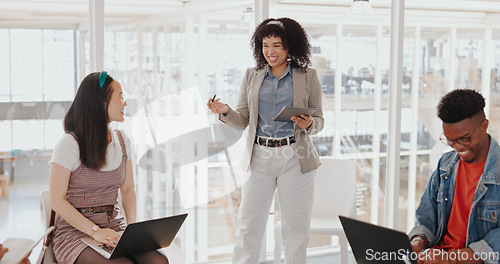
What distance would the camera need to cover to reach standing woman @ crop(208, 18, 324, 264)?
2.87 m

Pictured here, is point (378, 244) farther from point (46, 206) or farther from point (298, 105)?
point (46, 206)

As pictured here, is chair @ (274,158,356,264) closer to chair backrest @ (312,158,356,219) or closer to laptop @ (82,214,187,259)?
chair backrest @ (312,158,356,219)

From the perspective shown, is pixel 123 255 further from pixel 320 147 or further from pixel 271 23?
pixel 320 147

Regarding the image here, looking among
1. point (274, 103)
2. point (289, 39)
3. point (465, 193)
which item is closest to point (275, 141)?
point (274, 103)

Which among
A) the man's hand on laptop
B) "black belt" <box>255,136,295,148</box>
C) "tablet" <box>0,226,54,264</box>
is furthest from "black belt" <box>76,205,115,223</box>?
"black belt" <box>255,136,295,148</box>

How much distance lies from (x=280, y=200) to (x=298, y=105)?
54 centimetres

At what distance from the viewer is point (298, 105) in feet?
9.46

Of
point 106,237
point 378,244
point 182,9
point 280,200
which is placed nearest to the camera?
point 378,244

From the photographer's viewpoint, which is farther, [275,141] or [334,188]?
[334,188]

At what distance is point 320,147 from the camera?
13.3ft

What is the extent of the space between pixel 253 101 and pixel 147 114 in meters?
0.83

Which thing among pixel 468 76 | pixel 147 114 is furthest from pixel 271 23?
pixel 468 76

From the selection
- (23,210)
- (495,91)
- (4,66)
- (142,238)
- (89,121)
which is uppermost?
(4,66)

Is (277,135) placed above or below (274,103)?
below
